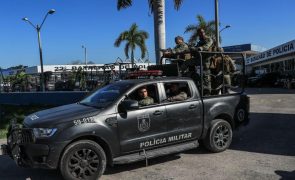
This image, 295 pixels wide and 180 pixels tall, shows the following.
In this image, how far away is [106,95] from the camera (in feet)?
23.9

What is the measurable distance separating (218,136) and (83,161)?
313 centimetres

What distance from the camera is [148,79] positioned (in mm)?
7605

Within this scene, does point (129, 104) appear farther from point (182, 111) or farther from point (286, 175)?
point (286, 175)

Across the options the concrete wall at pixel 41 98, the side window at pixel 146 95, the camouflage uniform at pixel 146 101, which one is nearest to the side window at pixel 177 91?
the side window at pixel 146 95

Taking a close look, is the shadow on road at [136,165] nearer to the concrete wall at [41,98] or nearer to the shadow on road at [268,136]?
the shadow on road at [268,136]

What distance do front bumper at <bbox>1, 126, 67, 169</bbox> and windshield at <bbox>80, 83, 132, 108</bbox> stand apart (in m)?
1.17

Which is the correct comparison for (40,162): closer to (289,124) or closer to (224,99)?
(224,99)

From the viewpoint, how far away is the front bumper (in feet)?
20.0

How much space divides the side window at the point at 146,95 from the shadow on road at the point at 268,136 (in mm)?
2359

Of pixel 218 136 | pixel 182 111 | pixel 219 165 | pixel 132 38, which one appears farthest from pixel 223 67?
pixel 132 38

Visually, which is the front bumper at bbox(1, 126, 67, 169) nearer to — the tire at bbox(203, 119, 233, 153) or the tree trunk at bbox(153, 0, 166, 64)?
the tire at bbox(203, 119, 233, 153)

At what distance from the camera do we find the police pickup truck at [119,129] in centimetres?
621

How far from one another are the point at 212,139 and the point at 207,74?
154cm

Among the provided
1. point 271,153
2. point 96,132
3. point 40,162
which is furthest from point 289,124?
point 40,162
